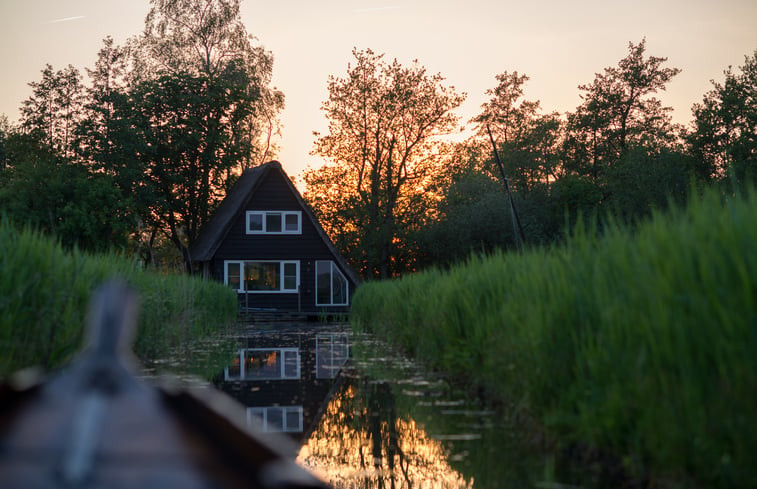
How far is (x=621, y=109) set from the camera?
184ft

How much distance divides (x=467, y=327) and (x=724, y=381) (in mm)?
5459

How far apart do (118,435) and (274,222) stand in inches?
1513

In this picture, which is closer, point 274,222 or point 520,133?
point 274,222

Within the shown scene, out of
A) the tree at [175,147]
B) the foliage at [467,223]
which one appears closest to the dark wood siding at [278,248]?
the tree at [175,147]

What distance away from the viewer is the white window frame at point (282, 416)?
6.91m

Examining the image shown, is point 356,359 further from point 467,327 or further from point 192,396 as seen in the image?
point 192,396

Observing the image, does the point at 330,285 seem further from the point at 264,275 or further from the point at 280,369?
the point at 280,369

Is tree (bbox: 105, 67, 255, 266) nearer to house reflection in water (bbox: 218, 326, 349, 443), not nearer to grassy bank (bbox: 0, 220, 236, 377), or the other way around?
house reflection in water (bbox: 218, 326, 349, 443)

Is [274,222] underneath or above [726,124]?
underneath

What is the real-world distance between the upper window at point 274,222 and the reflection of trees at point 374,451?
3161 cm

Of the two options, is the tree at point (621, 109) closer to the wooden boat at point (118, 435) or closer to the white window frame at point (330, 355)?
the white window frame at point (330, 355)

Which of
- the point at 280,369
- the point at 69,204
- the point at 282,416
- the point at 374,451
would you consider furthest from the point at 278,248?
the point at 374,451

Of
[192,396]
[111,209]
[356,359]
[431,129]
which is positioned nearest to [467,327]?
[356,359]

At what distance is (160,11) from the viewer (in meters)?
48.5
